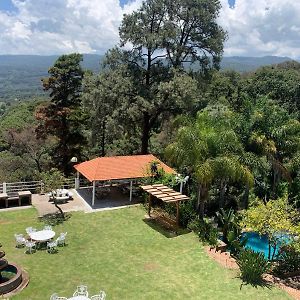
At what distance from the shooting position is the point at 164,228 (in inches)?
770

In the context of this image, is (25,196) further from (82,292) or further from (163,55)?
(163,55)

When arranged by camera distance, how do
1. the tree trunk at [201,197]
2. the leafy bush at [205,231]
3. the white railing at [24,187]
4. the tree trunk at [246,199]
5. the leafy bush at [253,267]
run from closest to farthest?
the leafy bush at [253,267]
the leafy bush at [205,231]
the tree trunk at [201,197]
the white railing at [24,187]
the tree trunk at [246,199]

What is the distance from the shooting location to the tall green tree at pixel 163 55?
26.6 metres

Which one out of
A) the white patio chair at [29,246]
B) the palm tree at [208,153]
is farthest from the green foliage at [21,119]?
the white patio chair at [29,246]

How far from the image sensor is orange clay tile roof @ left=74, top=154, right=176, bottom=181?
21975mm

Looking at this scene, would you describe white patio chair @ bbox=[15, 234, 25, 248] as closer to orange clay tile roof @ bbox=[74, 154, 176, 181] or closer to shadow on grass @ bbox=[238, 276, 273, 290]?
orange clay tile roof @ bbox=[74, 154, 176, 181]

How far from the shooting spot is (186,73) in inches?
1115

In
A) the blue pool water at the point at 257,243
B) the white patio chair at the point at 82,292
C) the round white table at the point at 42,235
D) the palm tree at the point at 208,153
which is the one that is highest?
the palm tree at the point at 208,153

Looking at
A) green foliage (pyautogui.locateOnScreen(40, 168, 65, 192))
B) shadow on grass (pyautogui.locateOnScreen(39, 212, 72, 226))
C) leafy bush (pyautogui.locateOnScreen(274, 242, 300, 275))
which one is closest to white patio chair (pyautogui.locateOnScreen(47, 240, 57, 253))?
shadow on grass (pyautogui.locateOnScreen(39, 212, 72, 226))

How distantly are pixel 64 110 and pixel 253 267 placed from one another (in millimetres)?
18203

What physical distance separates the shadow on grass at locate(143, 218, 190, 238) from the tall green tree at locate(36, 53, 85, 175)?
37.6ft

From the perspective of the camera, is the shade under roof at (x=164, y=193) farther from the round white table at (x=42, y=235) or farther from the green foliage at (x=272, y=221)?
the round white table at (x=42, y=235)

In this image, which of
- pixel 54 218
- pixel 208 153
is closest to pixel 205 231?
pixel 208 153

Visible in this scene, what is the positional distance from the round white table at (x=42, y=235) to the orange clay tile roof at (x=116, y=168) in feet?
16.0
